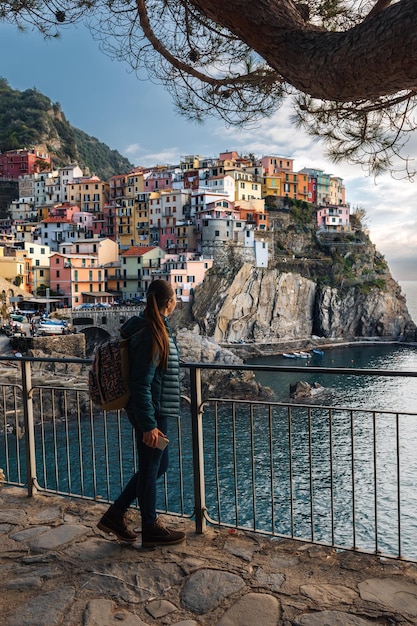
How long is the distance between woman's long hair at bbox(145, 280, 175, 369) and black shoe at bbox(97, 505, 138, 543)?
38.7 inches

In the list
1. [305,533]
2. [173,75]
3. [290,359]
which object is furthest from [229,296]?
[173,75]

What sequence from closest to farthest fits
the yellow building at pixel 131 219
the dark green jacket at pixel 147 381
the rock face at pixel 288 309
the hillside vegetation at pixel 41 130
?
the dark green jacket at pixel 147 381 < the rock face at pixel 288 309 < the yellow building at pixel 131 219 < the hillside vegetation at pixel 41 130

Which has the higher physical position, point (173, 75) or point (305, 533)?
point (173, 75)

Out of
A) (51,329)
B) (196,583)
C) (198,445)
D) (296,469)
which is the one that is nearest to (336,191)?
(51,329)

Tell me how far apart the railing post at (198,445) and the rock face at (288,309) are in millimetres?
49157

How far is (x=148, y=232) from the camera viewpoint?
214 feet

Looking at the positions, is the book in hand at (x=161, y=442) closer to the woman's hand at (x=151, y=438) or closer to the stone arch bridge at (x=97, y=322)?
the woman's hand at (x=151, y=438)

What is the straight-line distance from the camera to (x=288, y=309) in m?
59.2

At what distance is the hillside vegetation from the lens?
296 feet

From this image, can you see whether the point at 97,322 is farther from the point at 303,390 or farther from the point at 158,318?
the point at 158,318

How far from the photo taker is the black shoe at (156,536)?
120 inches

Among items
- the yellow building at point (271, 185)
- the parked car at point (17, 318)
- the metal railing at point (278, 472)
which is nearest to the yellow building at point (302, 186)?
the yellow building at point (271, 185)

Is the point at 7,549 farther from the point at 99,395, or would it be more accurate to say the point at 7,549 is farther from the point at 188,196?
the point at 188,196

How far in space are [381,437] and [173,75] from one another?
74.5 ft
